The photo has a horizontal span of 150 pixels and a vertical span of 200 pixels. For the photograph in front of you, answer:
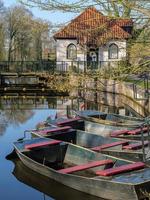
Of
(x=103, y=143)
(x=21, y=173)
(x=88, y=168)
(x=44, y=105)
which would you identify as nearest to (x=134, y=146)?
(x=103, y=143)

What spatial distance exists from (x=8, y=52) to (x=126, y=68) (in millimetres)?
39196

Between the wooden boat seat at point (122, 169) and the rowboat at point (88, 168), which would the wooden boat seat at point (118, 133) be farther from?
the wooden boat seat at point (122, 169)

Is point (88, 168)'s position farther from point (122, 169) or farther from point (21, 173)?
point (21, 173)

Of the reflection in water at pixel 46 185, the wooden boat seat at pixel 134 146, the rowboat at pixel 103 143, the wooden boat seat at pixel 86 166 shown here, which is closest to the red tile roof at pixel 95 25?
the rowboat at pixel 103 143

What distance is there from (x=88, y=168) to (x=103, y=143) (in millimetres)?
2306

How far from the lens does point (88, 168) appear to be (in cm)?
902

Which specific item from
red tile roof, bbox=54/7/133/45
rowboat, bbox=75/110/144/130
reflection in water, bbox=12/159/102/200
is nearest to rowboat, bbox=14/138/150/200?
reflection in water, bbox=12/159/102/200

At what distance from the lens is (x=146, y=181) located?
7.56m

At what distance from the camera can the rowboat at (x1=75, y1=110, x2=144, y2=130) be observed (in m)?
12.9

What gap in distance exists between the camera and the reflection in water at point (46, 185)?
886 cm

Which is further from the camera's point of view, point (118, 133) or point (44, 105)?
point (44, 105)

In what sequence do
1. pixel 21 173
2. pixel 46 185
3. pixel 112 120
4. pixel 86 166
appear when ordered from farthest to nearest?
pixel 112 120
pixel 21 173
pixel 46 185
pixel 86 166

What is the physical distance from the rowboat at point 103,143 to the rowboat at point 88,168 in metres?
0.44

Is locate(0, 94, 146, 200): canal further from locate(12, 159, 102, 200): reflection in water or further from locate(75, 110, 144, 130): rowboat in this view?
locate(75, 110, 144, 130): rowboat
